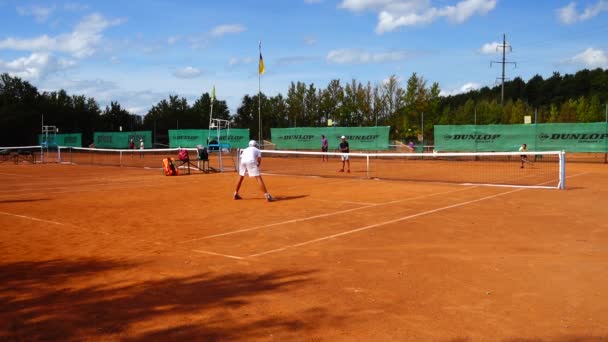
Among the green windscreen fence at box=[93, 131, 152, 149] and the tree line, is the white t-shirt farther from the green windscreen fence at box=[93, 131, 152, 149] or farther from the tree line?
the green windscreen fence at box=[93, 131, 152, 149]

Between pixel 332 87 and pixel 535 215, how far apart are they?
1773 inches

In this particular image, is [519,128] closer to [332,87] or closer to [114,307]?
[332,87]

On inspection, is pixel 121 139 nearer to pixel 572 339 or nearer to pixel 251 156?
pixel 251 156

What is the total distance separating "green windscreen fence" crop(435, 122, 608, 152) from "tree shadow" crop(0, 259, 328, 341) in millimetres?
27390

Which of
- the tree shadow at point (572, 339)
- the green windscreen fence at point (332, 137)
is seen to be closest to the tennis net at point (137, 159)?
the green windscreen fence at point (332, 137)

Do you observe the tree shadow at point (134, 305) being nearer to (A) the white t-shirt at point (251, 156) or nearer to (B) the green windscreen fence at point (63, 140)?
(A) the white t-shirt at point (251, 156)

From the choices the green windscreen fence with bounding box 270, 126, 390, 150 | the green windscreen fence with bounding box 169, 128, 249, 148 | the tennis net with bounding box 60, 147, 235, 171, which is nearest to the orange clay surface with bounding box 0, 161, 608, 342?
the tennis net with bounding box 60, 147, 235, 171

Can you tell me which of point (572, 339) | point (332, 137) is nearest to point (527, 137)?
point (332, 137)

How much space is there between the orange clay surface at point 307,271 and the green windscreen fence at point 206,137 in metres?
29.4

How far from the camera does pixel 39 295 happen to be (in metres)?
5.60

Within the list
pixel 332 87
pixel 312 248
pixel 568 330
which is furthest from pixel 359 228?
pixel 332 87

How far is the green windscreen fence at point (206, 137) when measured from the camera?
139 feet

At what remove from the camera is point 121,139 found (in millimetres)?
49375

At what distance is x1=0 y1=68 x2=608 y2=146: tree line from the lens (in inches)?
1861
